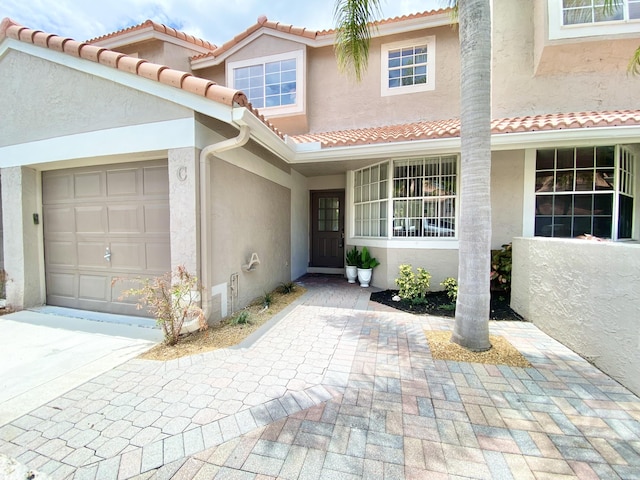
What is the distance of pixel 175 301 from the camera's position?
4.03m

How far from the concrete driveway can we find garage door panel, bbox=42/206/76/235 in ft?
5.45

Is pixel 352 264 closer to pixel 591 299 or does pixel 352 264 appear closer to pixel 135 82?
pixel 591 299

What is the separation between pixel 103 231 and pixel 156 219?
134 cm

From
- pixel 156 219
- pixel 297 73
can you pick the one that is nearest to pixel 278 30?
pixel 297 73

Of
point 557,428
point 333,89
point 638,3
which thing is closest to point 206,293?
point 557,428

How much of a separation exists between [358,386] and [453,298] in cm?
402

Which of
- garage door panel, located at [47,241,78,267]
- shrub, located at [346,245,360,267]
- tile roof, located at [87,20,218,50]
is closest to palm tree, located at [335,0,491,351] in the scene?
shrub, located at [346,245,360,267]

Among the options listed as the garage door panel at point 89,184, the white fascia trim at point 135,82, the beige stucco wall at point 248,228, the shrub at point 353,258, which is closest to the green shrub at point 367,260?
the shrub at point 353,258

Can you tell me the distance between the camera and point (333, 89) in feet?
29.2

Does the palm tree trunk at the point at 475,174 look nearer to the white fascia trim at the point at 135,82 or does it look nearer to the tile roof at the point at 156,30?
the white fascia trim at the point at 135,82

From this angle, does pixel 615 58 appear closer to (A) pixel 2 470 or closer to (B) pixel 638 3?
(B) pixel 638 3

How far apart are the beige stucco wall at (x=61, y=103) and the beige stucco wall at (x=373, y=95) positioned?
5.68 meters

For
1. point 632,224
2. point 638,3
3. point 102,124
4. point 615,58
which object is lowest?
point 632,224

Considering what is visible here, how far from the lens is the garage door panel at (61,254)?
18.2 feet
